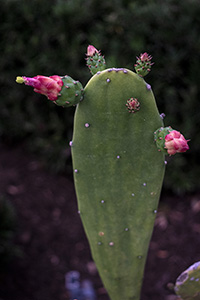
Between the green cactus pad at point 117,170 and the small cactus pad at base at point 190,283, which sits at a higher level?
the green cactus pad at point 117,170

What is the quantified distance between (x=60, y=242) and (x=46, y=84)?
6.83 ft

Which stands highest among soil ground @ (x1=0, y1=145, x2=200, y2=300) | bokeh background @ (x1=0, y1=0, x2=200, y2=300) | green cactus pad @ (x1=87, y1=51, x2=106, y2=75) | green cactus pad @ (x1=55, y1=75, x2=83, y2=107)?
bokeh background @ (x1=0, y1=0, x2=200, y2=300)

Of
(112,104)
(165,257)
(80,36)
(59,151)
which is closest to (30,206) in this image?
(59,151)

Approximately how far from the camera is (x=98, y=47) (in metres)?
2.98

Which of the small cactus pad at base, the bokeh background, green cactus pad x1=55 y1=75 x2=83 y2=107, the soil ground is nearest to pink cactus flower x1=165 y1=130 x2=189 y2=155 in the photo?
green cactus pad x1=55 y1=75 x2=83 y2=107

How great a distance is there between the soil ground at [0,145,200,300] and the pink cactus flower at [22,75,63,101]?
5.77 ft

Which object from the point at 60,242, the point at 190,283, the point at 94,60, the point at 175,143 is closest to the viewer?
the point at 175,143

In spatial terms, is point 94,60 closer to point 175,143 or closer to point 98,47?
point 175,143

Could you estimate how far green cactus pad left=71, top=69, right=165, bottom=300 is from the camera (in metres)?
1.15

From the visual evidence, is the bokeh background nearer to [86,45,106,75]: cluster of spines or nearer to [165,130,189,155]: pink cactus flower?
[86,45,106,75]: cluster of spines

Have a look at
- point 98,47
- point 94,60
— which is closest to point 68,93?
point 94,60

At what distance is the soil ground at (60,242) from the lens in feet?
8.38

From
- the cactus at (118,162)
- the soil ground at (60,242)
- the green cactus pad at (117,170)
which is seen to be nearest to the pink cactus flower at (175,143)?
the cactus at (118,162)

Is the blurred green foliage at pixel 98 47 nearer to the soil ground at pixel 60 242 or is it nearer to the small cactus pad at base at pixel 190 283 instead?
the soil ground at pixel 60 242
